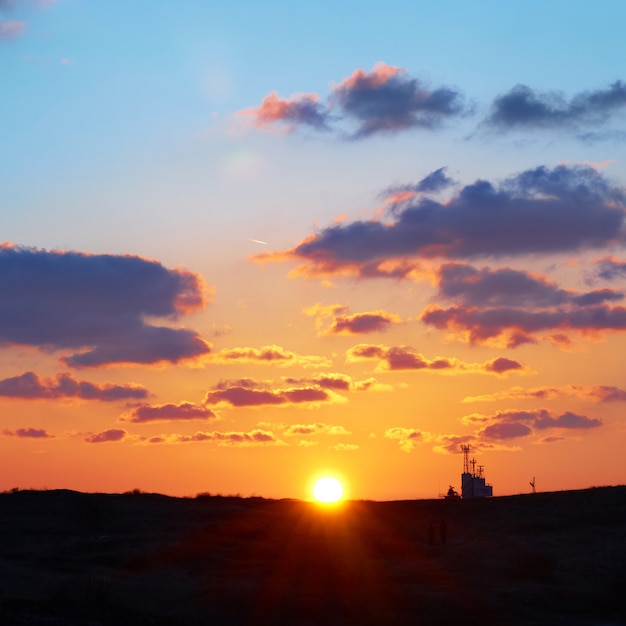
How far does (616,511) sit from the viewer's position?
65.7 metres

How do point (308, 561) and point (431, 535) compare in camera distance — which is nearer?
point (308, 561)

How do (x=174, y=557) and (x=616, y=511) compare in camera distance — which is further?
(x=616, y=511)

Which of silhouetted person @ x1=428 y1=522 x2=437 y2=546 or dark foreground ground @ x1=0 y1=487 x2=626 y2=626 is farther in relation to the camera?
silhouetted person @ x1=428 y1=522 x2=437 y2=546

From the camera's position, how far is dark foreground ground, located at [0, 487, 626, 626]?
123 feet

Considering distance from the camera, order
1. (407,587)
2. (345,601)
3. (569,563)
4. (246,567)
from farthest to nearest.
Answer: (569,563), (246,567), (407,587), (345,601)

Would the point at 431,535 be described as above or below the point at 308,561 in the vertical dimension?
above

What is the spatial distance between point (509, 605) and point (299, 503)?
37098 millimetres

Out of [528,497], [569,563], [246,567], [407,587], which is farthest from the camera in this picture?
[528,497]

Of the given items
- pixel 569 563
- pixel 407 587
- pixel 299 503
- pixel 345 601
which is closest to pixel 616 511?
pixel 569 563

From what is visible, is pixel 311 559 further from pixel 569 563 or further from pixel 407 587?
pixel 569 563

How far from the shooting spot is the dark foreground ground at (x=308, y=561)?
37500 mm

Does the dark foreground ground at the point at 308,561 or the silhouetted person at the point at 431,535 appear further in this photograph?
the silhouetted person at the point at 431,535

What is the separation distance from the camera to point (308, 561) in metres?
48.2

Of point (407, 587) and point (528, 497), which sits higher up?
point (528, 497)
